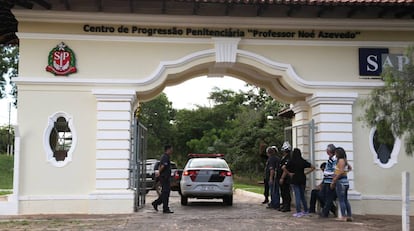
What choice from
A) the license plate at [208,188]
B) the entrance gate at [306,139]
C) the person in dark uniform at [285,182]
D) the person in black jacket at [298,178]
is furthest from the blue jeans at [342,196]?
the license plate at [208,188]

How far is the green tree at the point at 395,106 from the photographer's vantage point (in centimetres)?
888

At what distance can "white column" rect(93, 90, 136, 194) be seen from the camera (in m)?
13.1

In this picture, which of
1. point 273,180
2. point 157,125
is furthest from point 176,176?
point 157,125

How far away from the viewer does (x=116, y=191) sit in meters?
13.1

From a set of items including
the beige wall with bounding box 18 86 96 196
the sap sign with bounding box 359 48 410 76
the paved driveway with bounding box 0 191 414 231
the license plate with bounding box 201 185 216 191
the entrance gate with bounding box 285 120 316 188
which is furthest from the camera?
the license plate with bounding box 201 185 216 191

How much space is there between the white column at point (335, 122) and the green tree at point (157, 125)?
117ft

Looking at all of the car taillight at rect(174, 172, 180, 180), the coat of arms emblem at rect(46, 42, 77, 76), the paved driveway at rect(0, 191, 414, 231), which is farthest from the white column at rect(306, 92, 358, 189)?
the car taillight at rect(174, 172, 180, 180)

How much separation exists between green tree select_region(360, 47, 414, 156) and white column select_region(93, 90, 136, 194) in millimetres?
6375

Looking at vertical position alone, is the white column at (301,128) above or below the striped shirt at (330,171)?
above

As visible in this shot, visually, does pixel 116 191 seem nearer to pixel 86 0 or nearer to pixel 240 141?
pixel 86 0

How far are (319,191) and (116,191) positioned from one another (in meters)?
5.01

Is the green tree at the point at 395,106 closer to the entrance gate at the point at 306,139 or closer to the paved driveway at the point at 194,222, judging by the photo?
the paved driveway at the point at 194,222

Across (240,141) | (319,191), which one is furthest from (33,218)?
(240,141)

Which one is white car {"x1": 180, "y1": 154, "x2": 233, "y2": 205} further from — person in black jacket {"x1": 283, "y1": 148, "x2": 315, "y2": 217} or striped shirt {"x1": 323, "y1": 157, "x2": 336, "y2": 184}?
striped shirt {"x1": 323, "y1": 157, "x2": 336, "y2": 184}
